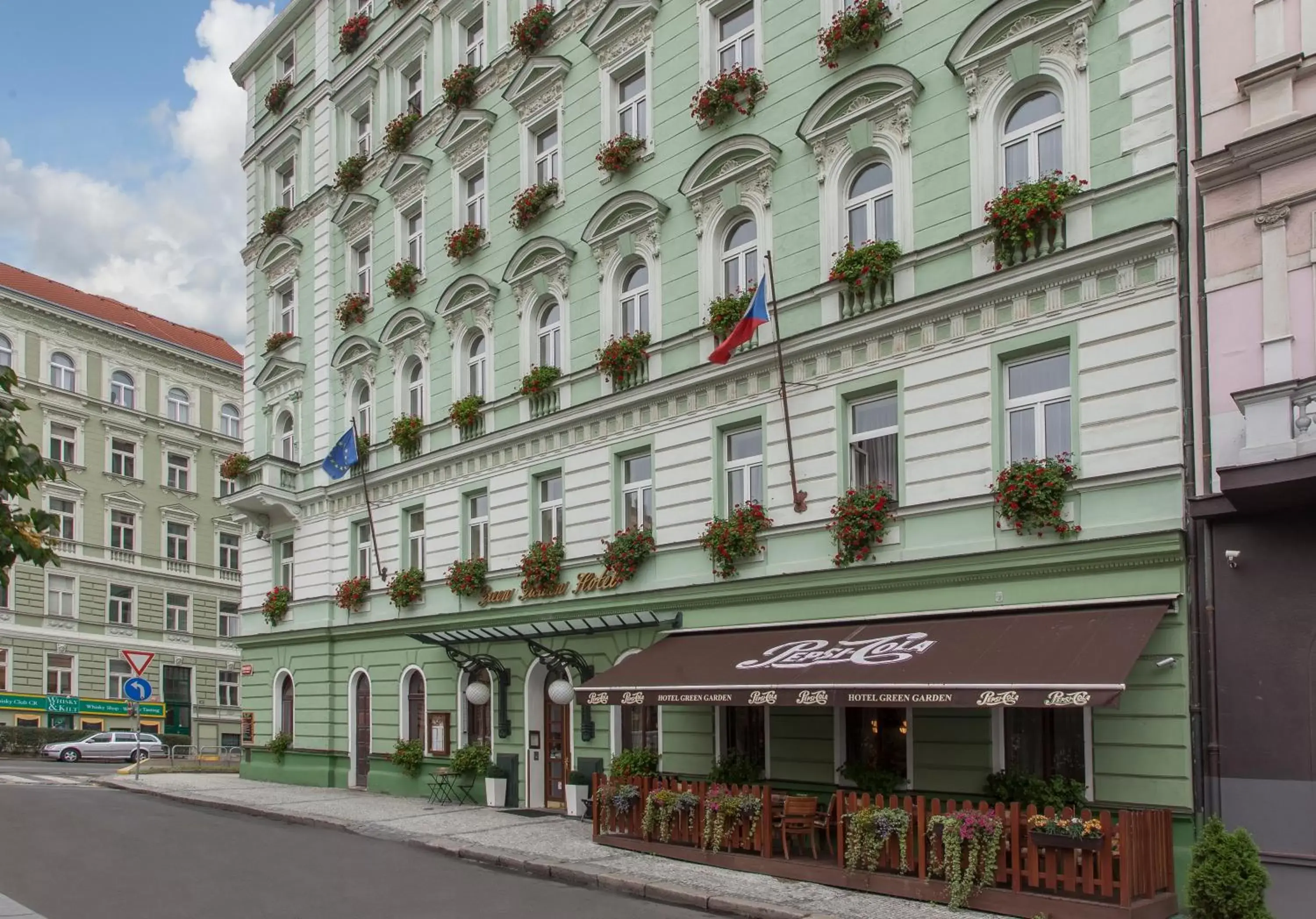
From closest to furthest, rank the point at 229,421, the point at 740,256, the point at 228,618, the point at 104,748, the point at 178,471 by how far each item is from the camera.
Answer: the point at 740,256 < the point at 104,748 < the point at 178,471 < the point at 228,618 < the point at 229,421

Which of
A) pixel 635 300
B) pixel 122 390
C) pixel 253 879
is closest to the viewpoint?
pixel 253 879

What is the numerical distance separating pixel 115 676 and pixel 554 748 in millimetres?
37964

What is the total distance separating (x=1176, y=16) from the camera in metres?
15.5

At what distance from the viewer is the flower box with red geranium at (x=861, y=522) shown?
58.9 feet

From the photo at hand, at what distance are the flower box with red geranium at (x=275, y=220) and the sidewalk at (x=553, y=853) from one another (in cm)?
1501

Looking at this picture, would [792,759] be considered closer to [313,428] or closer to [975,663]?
[975,663]

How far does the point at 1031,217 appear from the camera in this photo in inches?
641

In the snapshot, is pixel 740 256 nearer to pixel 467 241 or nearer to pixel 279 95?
pixel 467 241

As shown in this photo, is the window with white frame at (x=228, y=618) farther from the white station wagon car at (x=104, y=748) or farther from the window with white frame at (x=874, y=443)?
the window with white frame at (x=874, y=443)

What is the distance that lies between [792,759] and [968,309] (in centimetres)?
699

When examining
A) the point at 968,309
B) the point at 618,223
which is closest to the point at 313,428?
the point at 618,223

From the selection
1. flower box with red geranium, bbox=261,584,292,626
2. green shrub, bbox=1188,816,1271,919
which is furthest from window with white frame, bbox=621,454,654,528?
flower box with red geranium, bbox=261,584,292,626

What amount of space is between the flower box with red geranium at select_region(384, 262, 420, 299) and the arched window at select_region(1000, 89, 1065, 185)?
15.7m

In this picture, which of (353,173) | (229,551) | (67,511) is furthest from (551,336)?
(229,551)
